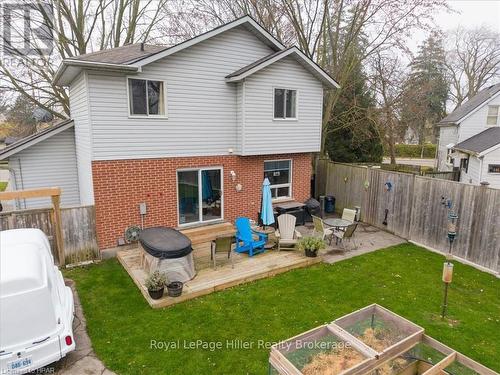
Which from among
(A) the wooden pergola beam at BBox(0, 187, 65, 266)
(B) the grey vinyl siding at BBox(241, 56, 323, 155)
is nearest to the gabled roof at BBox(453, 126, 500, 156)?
(B) the grey vinyl siding at BBox(241, 56, 323, 155)

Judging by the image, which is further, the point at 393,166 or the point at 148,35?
the point at 393,166

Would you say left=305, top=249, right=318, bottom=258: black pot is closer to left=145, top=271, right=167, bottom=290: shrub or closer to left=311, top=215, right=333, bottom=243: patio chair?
left=311, top=215, right=333, bottom=243: patio chair

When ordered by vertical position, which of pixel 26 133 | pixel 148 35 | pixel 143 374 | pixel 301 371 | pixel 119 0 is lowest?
pixel 143 374

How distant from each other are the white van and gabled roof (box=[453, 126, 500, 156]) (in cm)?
2054

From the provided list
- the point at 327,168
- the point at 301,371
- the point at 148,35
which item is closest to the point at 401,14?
the point at 327,168

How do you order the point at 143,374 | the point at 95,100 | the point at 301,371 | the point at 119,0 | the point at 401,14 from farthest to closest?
the point at 119,0
the point at 401,14
the point at 95,100
the point at 143,374
the point at 301,371

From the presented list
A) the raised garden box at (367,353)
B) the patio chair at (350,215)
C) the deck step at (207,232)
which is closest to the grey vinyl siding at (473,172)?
the patio chair at (350,215)

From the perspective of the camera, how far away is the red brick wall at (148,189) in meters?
9.22

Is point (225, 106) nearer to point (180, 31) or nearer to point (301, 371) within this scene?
point (301, 371)

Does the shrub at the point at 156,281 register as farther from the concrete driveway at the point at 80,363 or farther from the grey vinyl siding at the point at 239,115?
the grey vinyl siding at the point at 239,115

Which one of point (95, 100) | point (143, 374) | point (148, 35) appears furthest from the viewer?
point (148, 35)

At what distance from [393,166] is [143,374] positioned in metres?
19.7

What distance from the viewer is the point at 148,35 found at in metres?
18.7

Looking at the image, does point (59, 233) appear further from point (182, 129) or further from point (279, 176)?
point (279, 176)
